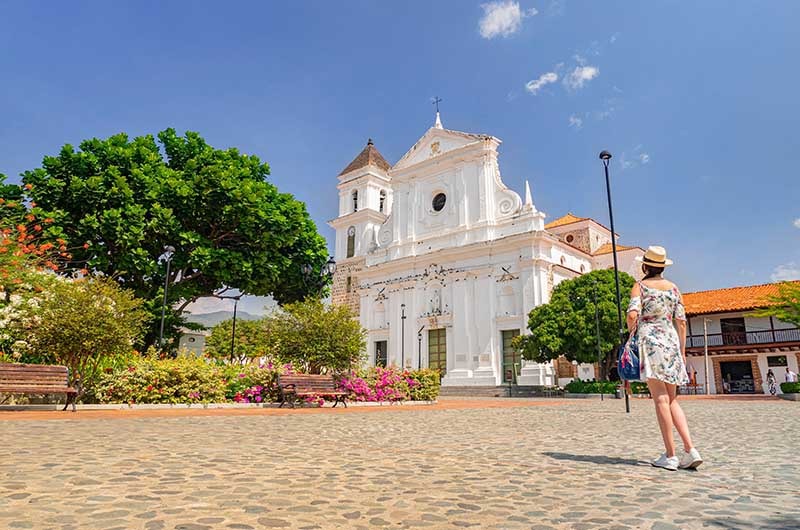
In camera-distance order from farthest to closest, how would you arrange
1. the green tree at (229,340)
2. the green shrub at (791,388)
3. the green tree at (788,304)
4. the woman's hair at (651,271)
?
the green tree at (229,340) → the green tree at (788,304) → the green shrub at (791,388) → the woman's hair at (651,271)

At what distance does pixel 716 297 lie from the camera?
121ft

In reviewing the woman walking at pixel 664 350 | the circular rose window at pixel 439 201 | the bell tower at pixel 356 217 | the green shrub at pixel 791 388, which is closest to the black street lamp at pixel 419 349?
the bell tower at pixel 356 217

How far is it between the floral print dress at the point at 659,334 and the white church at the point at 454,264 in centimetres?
2637

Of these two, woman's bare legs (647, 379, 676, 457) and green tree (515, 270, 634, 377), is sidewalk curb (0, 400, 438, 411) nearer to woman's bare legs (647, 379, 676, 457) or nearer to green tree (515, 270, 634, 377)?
woman's bare legs (647, 379, 676, 457)

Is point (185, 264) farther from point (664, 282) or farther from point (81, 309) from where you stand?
point (664, 282)

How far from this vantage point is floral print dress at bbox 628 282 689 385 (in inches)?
189

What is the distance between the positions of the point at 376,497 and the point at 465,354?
3130 cm

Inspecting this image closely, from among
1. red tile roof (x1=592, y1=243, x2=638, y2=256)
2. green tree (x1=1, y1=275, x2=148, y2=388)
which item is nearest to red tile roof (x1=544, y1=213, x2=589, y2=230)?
red tile roof (x1=592, y1=243, x2=638, y2=256)

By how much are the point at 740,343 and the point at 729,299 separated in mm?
3477

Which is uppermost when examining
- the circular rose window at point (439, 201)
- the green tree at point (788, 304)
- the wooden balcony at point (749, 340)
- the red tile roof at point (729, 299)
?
the circular rose window at point (439, 201)

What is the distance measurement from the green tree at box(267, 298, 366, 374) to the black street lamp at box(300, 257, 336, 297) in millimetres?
7722

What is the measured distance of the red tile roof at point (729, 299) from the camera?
3353 centimetres

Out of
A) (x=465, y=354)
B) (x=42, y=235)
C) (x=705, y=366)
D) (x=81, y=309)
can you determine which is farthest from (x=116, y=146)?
(x=705, y=366)

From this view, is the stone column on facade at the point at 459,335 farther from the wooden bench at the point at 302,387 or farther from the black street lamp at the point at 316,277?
the wooden bench at the point at 302,387
